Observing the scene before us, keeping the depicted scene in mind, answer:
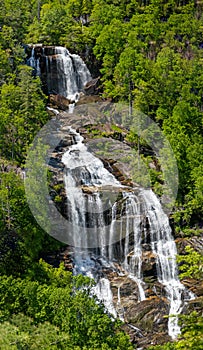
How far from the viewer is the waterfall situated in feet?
151

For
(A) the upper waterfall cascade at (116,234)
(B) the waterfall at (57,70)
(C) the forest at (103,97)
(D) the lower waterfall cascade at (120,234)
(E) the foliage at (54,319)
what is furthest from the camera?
(B) the waterfall at (57,70)

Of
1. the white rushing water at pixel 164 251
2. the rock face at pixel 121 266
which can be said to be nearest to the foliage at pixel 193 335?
the rock face at pixel 121 266

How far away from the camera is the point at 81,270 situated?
30984 mm

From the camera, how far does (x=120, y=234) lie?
105 ft

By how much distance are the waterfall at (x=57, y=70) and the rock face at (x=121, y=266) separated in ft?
20.6

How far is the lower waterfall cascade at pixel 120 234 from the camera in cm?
3080

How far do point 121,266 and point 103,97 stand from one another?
1870 centimetres

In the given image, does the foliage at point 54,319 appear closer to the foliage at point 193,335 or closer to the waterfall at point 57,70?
the foliage at point 193,335

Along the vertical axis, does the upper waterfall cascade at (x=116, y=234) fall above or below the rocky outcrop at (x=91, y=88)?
below

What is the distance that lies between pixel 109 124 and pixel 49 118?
477 cm

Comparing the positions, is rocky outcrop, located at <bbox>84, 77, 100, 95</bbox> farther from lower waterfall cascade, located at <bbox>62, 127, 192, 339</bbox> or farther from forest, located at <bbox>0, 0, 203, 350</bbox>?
lower waterfall cascade, located at <bbox>62, 127, 192, 339</bbox>

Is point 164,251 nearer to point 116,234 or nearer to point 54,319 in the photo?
point 116,234

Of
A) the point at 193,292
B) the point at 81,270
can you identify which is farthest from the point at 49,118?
the point at 193,292

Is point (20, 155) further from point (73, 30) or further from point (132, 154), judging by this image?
point (73, 30)
